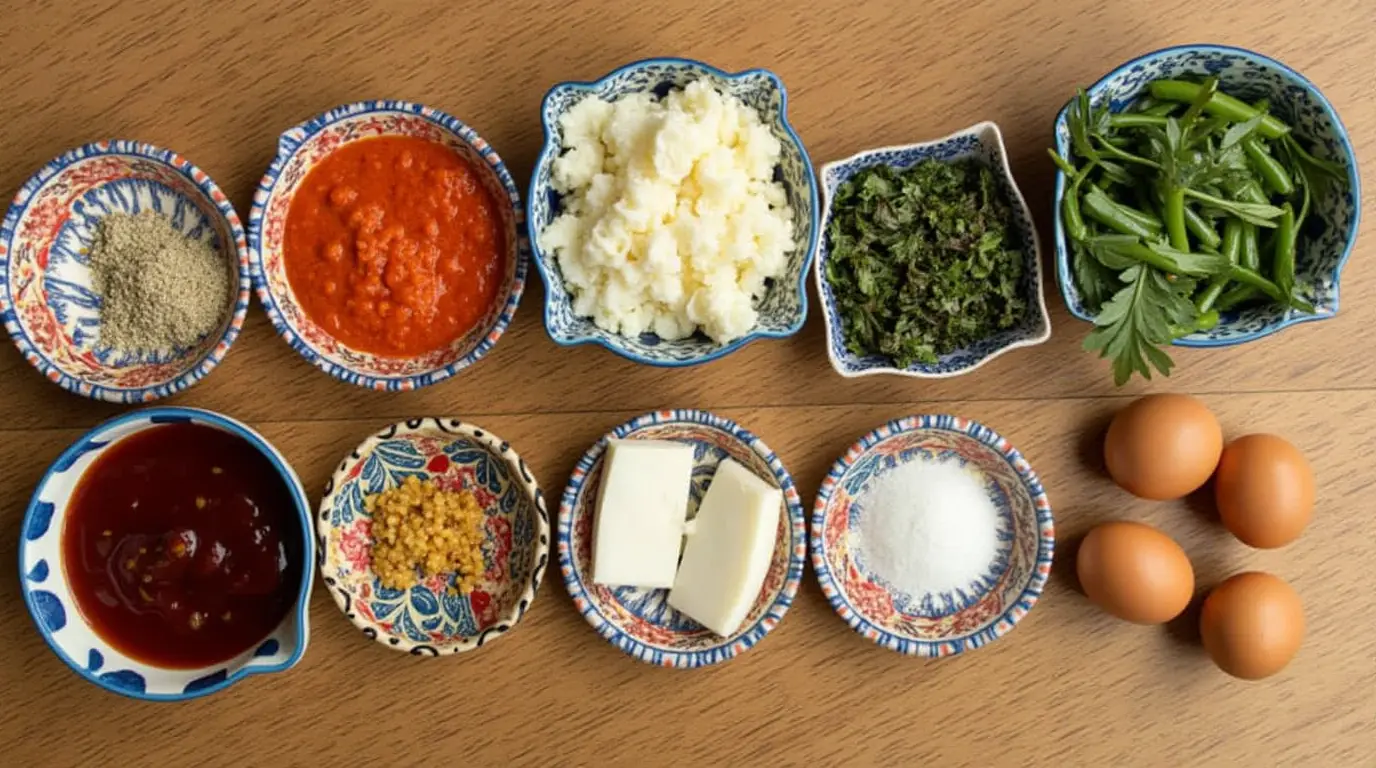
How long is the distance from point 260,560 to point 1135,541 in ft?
4.68

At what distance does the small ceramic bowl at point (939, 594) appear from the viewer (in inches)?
65.1

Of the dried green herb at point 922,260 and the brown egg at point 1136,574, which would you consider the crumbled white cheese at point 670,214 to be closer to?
the dried green herb at point 922,260

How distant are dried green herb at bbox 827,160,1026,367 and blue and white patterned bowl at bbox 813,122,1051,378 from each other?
0.01m

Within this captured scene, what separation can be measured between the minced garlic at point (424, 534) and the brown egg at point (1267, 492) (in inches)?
50.7

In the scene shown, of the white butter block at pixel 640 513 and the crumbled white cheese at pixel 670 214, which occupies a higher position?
the crumbled white cheese at pixel 670 214

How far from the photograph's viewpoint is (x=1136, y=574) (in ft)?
5.24

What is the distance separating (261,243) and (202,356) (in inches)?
8.0

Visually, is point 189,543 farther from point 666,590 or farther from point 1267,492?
point 1267,492

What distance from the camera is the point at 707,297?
1.50m

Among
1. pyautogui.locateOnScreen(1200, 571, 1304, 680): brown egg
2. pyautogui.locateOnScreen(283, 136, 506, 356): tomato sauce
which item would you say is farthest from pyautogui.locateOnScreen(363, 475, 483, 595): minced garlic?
pyautogui.locateOnScreen(1200, 571, 1304, 680): brown egg

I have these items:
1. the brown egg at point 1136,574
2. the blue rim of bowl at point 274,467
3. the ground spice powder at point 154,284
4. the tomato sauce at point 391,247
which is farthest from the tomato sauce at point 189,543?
the brown egg at point 1136,574

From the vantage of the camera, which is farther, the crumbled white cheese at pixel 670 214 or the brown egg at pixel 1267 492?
the brown egg at pixel 1267 492

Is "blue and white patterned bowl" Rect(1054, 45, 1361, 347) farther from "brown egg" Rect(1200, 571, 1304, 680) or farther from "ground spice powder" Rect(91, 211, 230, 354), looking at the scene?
"ground spice powder" Rect(91, 211, 230, 354)

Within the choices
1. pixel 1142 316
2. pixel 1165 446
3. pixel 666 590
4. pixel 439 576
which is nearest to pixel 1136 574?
pixel 1165 446
